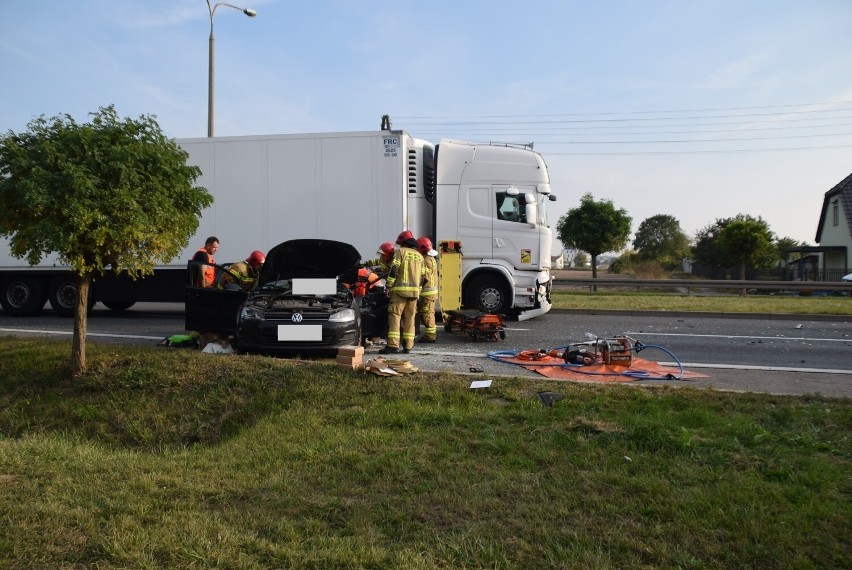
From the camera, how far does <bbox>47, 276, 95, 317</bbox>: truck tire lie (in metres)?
13.2

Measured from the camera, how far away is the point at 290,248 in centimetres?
830

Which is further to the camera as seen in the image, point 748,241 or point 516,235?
point 748,241

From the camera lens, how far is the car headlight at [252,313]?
7.35m

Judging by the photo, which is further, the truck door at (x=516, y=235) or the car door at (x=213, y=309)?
the truck door at (x=516, y=235)

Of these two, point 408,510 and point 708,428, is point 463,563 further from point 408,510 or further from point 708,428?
point 708,428

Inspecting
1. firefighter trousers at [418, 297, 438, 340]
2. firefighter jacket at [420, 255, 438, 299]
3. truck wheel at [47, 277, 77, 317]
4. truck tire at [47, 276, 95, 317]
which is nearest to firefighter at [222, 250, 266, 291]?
firefighter jacket at [420, 255, 438, 299]

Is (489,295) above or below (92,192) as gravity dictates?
below

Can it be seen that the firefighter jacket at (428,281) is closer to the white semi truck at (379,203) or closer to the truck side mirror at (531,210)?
the white semi truck at (379,203)

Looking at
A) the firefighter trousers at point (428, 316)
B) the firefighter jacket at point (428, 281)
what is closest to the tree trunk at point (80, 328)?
the firefighter jacket at point (428, 281)

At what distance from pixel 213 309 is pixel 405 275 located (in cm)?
252

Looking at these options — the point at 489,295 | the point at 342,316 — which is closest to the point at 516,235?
the point at 489,295

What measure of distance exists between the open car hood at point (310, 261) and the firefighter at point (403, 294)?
55 centimetres

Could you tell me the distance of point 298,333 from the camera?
7246 millimetres

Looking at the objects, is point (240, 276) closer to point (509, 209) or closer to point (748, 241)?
point (509, 209)
